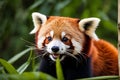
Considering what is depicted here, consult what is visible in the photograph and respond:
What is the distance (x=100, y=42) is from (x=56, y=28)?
1.88 ft

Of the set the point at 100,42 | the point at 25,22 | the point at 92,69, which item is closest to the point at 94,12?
the point at 25,22

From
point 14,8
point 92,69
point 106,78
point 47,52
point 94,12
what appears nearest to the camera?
point 106,78

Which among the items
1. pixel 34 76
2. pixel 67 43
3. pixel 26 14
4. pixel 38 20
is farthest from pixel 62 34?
pixel 26 14

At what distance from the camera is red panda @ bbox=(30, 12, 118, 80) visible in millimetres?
2787

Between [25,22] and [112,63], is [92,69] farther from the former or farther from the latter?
[25,22]

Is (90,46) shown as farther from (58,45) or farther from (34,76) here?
(34,76)

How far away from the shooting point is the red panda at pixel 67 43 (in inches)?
110

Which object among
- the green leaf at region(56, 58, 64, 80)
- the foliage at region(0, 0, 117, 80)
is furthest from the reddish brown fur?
the foliage at region(0, 0, 117, 80)

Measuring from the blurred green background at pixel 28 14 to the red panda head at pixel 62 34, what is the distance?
4.42ft

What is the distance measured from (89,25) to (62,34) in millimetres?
183

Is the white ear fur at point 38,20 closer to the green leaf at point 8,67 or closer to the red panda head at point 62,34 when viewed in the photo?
the red panda head at point 62,34

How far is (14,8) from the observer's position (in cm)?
486

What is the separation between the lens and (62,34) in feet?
9.14

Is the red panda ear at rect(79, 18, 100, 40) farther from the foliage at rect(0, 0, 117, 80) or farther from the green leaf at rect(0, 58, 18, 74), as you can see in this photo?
the foliage at rect(0, 0, 117, 80)
